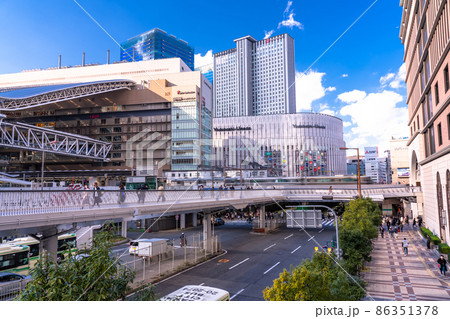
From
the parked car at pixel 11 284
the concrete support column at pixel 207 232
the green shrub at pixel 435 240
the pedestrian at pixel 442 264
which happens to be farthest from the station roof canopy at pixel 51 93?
the green shrub at pixel 435 240

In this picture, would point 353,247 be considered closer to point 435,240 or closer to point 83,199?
point 435,240

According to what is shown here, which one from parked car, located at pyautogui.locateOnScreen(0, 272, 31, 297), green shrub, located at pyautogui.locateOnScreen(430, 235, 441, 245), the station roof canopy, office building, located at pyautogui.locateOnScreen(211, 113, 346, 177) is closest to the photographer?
parked car, located at pyautogui.locateOnScreen(0, 272, 31, 297)

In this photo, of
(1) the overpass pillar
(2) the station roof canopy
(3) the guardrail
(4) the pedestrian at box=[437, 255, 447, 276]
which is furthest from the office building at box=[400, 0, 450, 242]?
(2) the station roof canopy

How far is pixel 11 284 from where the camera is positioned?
54.9 feet

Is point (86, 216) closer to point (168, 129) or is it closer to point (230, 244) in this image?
point (230, 244)

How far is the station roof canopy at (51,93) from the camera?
218 feet

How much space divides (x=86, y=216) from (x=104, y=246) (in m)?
8.93

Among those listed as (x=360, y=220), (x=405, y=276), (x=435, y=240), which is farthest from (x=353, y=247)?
(x=435, y=240)

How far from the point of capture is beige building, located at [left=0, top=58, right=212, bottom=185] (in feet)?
263

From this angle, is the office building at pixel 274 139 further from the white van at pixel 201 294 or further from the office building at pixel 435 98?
the white van at pixel 201 294

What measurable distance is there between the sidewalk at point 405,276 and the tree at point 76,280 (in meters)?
14.0

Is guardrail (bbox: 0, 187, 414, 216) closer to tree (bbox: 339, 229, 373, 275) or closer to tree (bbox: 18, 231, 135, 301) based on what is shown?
tree (bbox: 18, 231, 135, 301)

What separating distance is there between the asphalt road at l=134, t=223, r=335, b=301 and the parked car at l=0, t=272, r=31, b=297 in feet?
25.2
